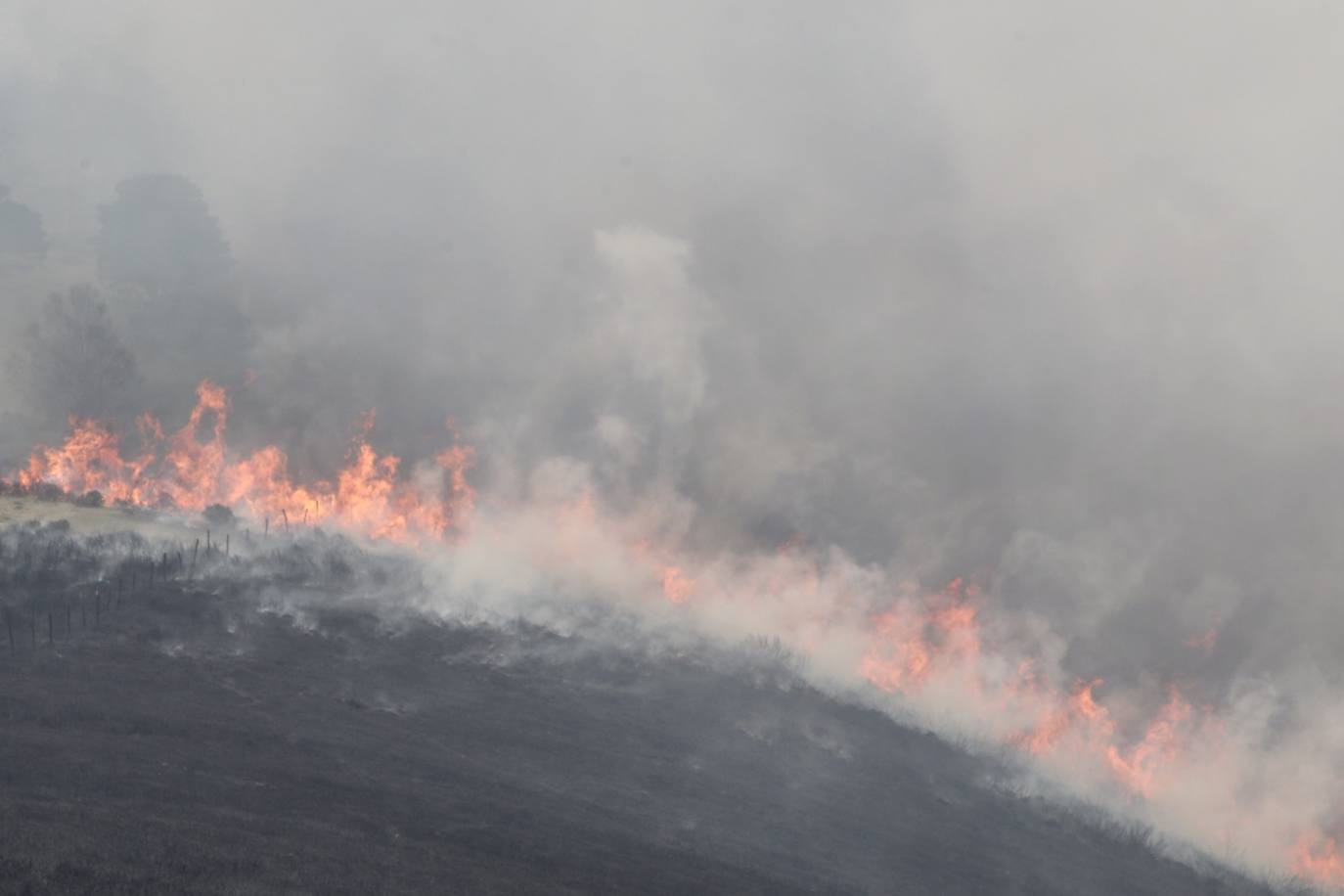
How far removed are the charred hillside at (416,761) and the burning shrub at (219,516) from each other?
5401 mm

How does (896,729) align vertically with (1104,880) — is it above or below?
above

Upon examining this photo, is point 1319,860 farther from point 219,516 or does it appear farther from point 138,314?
point 138,314

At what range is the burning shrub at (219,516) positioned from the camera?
81.5m

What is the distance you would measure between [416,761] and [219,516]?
1479 inches

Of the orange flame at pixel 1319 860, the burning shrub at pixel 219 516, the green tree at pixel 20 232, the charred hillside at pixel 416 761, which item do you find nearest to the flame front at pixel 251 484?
the burning shrub at pixel 219 516

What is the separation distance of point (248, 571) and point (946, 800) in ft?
134

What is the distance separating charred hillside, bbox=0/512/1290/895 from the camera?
4072 cm

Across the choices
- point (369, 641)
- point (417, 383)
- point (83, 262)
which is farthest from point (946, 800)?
point (83, 262)

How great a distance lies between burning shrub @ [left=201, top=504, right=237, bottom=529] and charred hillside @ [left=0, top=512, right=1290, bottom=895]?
5401 millimetres

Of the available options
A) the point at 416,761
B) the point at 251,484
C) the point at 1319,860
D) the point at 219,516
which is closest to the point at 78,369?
Result: the point at 251,484

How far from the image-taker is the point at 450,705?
59438mm

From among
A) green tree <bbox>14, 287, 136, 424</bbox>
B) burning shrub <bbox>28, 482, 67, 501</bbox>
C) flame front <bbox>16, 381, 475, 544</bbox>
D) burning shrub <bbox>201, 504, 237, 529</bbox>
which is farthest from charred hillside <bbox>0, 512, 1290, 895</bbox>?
green tree <bbox>14, 287, 136, 424</bbox>

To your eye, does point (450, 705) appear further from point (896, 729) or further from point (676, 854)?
point (896, 729)

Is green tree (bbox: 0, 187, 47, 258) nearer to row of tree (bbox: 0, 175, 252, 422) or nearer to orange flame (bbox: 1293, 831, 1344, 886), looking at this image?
row of tree (bbox: 0, 175, 252, 422)
